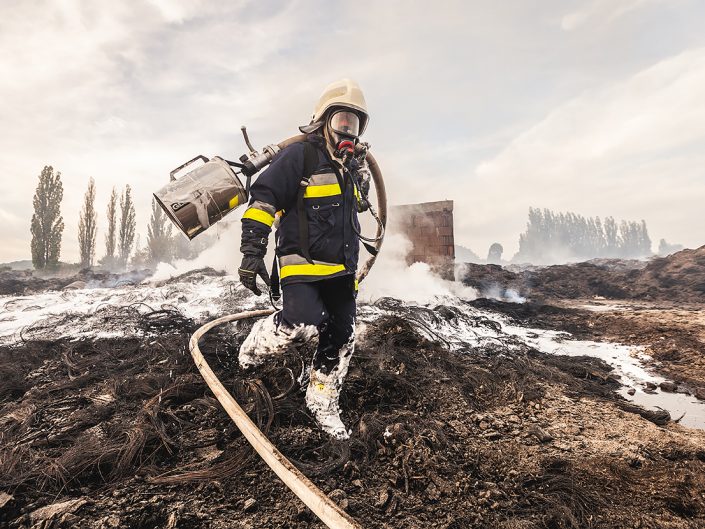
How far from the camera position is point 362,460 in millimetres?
2041

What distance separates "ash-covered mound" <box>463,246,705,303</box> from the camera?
11773 mm

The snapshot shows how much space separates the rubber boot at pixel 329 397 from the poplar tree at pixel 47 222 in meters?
30.8

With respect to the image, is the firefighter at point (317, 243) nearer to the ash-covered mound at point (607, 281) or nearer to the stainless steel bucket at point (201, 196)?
the stainless steel bucket at point (201, 196)

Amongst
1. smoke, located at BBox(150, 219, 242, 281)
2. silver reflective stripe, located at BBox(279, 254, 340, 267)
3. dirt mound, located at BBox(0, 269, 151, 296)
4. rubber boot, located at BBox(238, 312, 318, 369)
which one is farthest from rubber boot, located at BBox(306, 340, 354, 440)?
dirt mound, located at BBox(0, 269, 151, 296)

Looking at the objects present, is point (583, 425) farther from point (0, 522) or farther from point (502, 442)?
point (0, 522)

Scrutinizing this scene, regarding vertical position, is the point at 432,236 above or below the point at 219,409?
above

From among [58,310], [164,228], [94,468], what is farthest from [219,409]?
[164,228]

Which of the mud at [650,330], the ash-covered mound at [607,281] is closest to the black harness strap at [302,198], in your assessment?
the mud at [650,330]

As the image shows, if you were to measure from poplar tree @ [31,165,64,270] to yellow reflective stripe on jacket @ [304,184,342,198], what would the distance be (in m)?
30.9

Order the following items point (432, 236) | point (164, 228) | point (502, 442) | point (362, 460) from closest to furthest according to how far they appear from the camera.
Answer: point (362, 460)
point (502, 442)
point (432, 236)
point (164, 228)

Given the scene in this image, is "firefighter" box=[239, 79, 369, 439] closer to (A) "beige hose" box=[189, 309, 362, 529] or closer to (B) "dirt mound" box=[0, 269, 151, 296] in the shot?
(A) "beige hose" box=[189, 309, 362, 529]

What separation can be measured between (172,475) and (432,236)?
11489mm

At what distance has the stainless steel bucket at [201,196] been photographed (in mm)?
2438

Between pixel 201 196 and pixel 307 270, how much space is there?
90cm
